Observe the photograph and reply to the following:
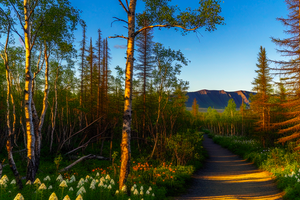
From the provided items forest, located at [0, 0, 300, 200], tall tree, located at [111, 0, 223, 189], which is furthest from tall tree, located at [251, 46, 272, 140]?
tall tree, located at [111, 0, 223, 189]

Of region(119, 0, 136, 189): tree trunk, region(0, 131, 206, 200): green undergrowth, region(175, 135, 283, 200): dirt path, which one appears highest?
region(119, 0, 136, 189): tree trunk

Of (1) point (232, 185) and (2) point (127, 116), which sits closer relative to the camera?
(2) point (127, 116)

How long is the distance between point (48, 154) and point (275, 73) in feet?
60.9

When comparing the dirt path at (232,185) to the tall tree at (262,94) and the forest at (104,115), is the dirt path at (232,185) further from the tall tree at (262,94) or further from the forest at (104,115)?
the tall tree at (262,94)

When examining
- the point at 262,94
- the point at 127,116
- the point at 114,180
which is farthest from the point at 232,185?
the point at 262,94

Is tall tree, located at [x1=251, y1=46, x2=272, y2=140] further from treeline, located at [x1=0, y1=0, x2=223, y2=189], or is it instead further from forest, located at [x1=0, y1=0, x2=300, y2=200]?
treeline, located at [x1=0, y1=0, x2=223, y2=189]

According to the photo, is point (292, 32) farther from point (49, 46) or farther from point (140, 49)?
point (49, 46)

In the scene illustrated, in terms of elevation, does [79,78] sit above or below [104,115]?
above

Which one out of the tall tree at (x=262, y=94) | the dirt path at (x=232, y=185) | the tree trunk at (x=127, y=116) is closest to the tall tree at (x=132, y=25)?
the tree trunk at (x=127, y=116)

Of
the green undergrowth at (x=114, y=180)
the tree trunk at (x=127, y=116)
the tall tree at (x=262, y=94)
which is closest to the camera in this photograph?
the green undergrowth at (x=114, y=180)

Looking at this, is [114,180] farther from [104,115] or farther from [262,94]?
[262,94]

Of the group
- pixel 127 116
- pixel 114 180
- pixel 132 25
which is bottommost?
pixel 114 180

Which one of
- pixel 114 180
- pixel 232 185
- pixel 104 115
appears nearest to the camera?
pixel 114 180

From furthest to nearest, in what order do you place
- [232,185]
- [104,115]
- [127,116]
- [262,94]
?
[262,94]
[104,115]
[232,185]
[127,116]
